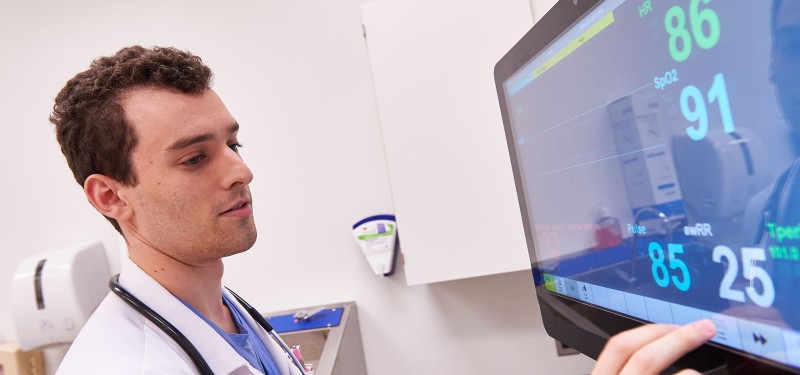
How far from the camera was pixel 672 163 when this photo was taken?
52cm

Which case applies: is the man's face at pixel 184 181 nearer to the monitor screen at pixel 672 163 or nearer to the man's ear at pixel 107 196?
the man's ear at pixel 107 196

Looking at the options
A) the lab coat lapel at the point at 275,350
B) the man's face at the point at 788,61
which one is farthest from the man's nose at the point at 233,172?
the man's face at the point at 788,61

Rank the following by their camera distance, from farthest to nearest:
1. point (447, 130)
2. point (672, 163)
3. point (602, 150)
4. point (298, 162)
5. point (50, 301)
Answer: point (298, 162)
point (50, 301)
point (447, 130)
point (602, 150)
point (672, 163)

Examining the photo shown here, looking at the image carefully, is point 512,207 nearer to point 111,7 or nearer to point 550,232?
point 550,232

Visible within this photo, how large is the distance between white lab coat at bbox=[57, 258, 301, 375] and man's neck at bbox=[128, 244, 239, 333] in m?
0.03

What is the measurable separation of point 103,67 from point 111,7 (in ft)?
4.72

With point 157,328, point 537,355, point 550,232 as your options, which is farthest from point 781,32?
point 537,355

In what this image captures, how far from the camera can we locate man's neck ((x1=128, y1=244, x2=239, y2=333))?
1046 millimetres

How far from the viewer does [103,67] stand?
1042mm

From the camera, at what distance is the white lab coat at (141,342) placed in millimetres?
Result: 809

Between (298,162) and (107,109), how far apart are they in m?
→ 1.21

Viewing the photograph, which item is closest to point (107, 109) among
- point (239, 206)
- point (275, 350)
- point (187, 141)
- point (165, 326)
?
point (187, 141)

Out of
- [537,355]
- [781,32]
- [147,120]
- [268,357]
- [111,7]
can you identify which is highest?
[111,7]

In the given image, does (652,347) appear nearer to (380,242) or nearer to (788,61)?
(788,61)
